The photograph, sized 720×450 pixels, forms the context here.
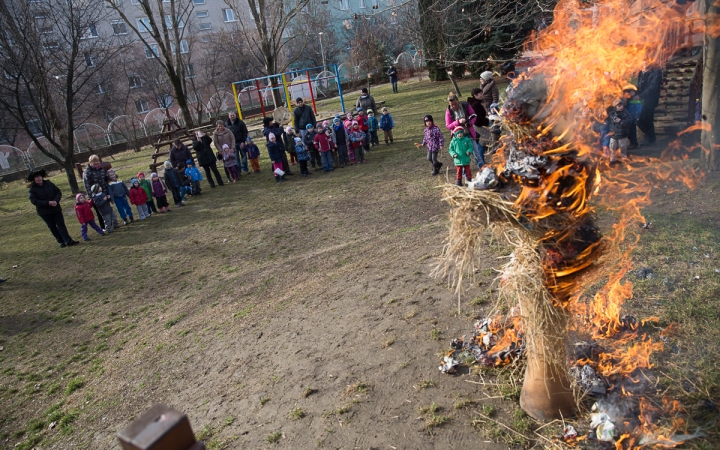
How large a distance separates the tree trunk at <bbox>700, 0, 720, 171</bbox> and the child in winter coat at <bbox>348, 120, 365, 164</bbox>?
27.7 feet

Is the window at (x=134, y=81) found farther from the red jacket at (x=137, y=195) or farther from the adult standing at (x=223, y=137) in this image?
the red jacket at (x=137, y=195)

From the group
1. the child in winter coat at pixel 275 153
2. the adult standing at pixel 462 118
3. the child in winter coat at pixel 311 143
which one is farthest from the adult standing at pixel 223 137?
the adult standing at pixel 462 118

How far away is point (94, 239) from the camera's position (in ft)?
39.0

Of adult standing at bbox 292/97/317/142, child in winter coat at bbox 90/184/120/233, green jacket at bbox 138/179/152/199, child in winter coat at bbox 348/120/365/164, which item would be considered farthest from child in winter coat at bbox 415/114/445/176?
child in winter coat at bbox 90/184/120/233

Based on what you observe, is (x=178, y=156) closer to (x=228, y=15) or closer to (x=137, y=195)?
(x=137, y=195)

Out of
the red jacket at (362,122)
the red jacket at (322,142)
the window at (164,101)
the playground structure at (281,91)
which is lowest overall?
the red jacket at (322,142)

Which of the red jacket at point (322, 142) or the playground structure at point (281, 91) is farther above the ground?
the playground structure at point (281, 91)

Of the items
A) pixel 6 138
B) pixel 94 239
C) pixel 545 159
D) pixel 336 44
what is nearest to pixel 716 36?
pixel 545 159

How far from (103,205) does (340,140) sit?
6.67 meters

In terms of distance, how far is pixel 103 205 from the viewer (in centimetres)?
1190

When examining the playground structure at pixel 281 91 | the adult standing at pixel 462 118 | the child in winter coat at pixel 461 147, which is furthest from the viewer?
the playground structure at pixel 281 91

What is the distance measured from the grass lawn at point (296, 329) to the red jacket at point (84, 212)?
117cm

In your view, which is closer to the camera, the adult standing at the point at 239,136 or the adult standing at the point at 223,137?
the adult standing at the point at 223,137

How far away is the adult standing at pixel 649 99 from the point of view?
987cm
